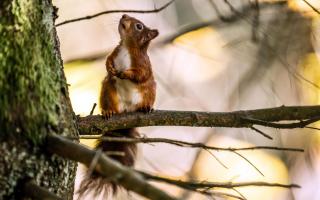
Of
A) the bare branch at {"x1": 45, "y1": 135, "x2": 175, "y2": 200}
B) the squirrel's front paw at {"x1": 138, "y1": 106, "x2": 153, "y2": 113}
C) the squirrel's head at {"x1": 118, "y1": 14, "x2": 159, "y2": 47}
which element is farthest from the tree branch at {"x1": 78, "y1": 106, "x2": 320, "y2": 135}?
the squirrel's head at {"x1": 118, "y1": 14, "x2": 159, "y2": 47}

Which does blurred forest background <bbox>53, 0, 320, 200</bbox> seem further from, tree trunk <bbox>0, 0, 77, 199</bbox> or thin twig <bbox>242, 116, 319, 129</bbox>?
tree trunk <bbox>0, 0, 77, 199</bbox>

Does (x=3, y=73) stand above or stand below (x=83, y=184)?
above

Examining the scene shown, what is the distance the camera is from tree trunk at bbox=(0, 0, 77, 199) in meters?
1.08

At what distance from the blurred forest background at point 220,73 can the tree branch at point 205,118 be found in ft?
4.12

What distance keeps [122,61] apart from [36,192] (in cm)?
144

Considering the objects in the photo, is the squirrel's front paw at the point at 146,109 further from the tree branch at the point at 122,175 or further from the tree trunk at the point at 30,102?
the tree branch at the point at 122,175

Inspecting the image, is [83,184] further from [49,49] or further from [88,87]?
[88,87]

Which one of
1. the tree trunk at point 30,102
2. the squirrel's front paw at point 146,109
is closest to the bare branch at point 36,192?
the tree trunk at point 30,102

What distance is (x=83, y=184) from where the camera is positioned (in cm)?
158

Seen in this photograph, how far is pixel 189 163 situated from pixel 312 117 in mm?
2389

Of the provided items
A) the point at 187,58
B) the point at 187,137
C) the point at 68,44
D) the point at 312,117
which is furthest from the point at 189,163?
the point at 312,117

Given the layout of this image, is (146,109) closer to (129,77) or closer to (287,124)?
(129,77)

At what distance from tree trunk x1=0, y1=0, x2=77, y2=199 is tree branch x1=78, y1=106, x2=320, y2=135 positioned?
0.41 m

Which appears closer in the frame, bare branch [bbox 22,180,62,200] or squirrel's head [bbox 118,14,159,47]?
bare branch [bbox 22,180,62,200]
